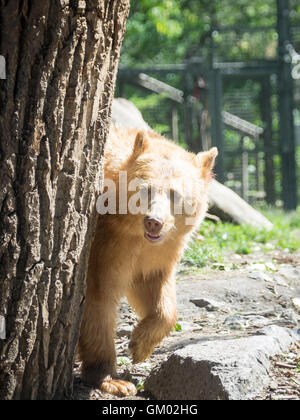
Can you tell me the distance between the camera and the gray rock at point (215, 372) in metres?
3.35

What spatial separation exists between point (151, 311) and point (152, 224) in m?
0.90

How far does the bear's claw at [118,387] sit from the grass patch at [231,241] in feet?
9.58

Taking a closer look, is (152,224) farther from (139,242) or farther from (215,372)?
(215,372)

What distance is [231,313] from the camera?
17.4 feet

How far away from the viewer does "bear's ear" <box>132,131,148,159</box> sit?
4129mm

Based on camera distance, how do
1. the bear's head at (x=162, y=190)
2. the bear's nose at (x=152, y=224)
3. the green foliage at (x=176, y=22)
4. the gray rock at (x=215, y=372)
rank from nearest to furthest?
1. the gray rock at (x=215, y=372)
2. the bear's nose at (x=152, y=224)
3. the bear's head at (x=162, y=190)
4. the green foliage at (x=176, y=22)

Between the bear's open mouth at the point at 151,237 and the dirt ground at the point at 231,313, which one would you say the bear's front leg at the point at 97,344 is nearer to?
the dirt ground at the point at 231,313

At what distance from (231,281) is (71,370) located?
2796 millimetres

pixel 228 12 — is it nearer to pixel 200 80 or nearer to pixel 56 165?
pixel 200 80

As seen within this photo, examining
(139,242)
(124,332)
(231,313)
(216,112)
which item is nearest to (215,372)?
(139,242)

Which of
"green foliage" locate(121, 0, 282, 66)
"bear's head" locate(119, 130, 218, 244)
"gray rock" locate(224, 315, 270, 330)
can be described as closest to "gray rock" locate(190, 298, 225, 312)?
"gray rock" locate(224, 315, 270, 330)

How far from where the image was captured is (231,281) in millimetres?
5898

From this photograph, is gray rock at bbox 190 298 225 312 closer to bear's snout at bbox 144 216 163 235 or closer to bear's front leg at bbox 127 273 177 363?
bear's front leg at bbox 127 273 177 363

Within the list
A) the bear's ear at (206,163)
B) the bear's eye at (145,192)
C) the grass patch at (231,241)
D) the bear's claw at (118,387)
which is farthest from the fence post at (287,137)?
the bear's claw at (118,387)
